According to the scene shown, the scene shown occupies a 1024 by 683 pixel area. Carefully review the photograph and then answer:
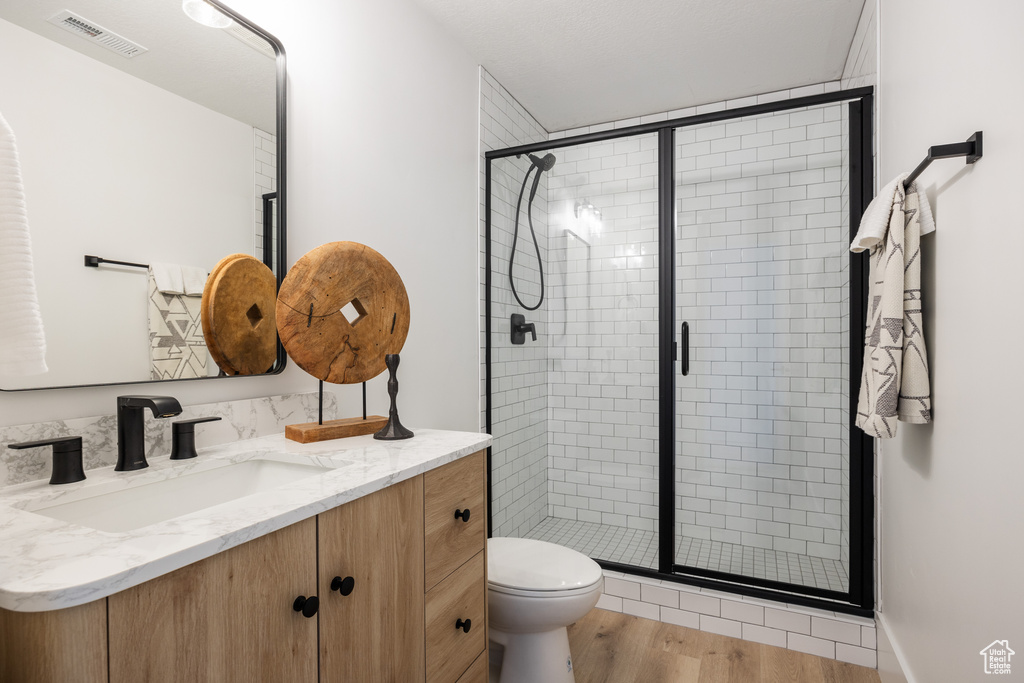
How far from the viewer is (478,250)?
2.55m

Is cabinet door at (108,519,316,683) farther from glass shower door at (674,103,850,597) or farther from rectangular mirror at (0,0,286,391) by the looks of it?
glass shower door at (674,103,850,597)

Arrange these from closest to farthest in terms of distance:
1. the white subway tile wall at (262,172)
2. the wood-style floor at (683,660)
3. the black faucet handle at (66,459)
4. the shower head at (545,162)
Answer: the black faucet handle at (66,459)
the white subway tile wall at (262,172)
the wood-style floor at (683,660)
the shower head at (545,162)

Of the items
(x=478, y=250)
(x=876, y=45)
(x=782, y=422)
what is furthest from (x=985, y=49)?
(x=478, y=250)

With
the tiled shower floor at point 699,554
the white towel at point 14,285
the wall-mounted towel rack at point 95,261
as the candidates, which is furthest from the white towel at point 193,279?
the tiled shower floor at point 699,554

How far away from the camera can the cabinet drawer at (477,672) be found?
4.42 ft

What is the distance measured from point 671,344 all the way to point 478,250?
99 cm

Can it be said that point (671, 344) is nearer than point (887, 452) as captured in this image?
No

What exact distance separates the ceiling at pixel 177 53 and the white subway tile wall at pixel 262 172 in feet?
0.10

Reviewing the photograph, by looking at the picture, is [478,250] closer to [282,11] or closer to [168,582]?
[282,11]

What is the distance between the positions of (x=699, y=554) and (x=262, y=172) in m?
2.15

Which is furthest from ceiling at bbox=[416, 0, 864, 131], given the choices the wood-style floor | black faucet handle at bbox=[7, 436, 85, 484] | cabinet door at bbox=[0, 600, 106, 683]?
the wood-style floor

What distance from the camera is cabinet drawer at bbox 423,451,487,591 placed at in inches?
47.3

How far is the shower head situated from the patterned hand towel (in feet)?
4.68

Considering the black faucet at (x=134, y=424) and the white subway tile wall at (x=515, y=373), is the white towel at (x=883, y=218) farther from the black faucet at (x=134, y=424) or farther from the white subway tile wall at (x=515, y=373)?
the black faucet at (x=134, y=424)
